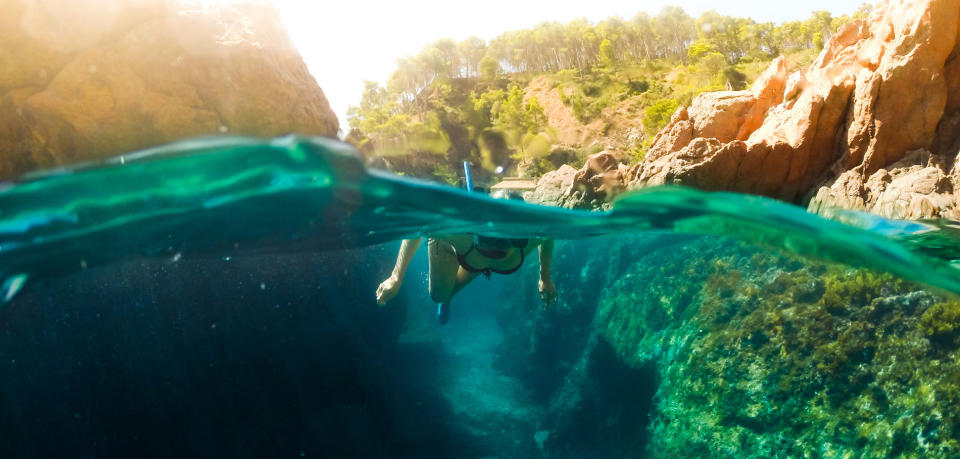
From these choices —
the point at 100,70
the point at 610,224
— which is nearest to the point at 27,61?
the point at 100,70

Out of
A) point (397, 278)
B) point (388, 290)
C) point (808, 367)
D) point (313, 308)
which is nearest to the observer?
point (808, 367)

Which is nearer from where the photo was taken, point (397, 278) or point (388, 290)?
point (388, 290)

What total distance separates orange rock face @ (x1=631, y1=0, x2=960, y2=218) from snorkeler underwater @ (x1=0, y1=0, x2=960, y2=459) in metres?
0.06

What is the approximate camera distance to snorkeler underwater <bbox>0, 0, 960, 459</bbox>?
5.23m

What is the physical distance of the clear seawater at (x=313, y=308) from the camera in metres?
4.39

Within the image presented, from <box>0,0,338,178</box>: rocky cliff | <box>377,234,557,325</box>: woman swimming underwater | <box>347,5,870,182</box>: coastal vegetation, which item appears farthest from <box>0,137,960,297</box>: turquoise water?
<box>347,5,870,182</box>: coastal vegetation

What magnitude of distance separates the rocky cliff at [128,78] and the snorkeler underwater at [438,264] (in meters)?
0.07

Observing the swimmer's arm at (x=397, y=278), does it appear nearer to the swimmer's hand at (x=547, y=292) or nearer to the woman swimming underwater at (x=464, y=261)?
the woman swimming underwater at (x=464, y=261)

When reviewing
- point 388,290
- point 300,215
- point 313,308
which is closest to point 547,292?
point 388,290

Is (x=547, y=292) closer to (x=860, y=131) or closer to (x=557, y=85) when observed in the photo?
(x=860, y=131)

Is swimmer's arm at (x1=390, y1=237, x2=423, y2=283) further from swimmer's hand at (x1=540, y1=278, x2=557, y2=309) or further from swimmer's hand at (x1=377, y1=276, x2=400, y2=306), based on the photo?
swimmer's hand at (x1=540, y1=278, x2=557, y2=309)

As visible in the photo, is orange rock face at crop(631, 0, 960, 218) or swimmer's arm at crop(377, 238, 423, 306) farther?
orange rock face at crop(631, 0, 960, 218)

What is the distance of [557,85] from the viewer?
1551 inches

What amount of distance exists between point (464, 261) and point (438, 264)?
40.4 inches
